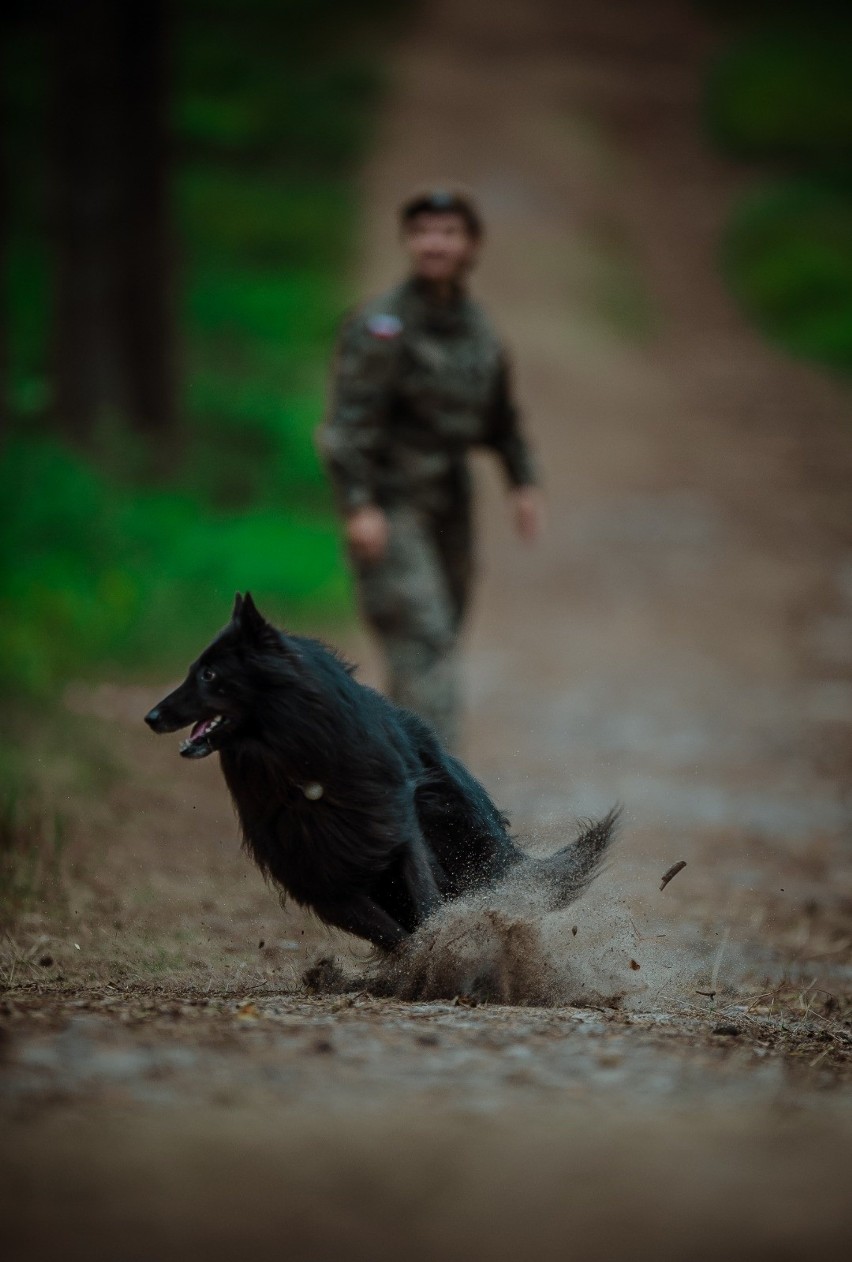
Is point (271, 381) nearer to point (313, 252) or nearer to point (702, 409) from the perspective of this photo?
point (313, 252)

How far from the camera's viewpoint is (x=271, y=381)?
15.5 meters

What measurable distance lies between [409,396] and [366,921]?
2812 millimetres

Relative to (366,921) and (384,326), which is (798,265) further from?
(366,921)

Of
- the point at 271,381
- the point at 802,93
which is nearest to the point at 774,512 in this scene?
the point at 271,381

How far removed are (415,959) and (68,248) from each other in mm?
9147


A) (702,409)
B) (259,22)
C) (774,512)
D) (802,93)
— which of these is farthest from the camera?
(802,93)

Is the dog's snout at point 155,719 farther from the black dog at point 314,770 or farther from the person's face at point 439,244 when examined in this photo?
the person's face at point 439,244

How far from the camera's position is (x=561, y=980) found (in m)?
4.05

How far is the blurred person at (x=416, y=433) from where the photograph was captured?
236 inches

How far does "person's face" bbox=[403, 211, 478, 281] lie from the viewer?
19.7 ft

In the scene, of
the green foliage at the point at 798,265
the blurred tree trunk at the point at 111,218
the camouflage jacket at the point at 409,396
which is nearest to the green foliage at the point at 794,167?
the green foliage at the point at 798,265

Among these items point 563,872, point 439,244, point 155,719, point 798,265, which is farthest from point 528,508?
point 798,265

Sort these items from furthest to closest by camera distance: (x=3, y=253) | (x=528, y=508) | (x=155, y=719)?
(x=3, y=253) → (x=528, y=508) → (x=155, y=719)

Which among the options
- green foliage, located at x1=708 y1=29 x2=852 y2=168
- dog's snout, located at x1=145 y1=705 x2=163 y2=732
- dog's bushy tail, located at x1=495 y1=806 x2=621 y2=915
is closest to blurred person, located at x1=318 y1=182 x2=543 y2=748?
dog's bushy tail, located at x1=495 y1=806 x2=621 y2=915
